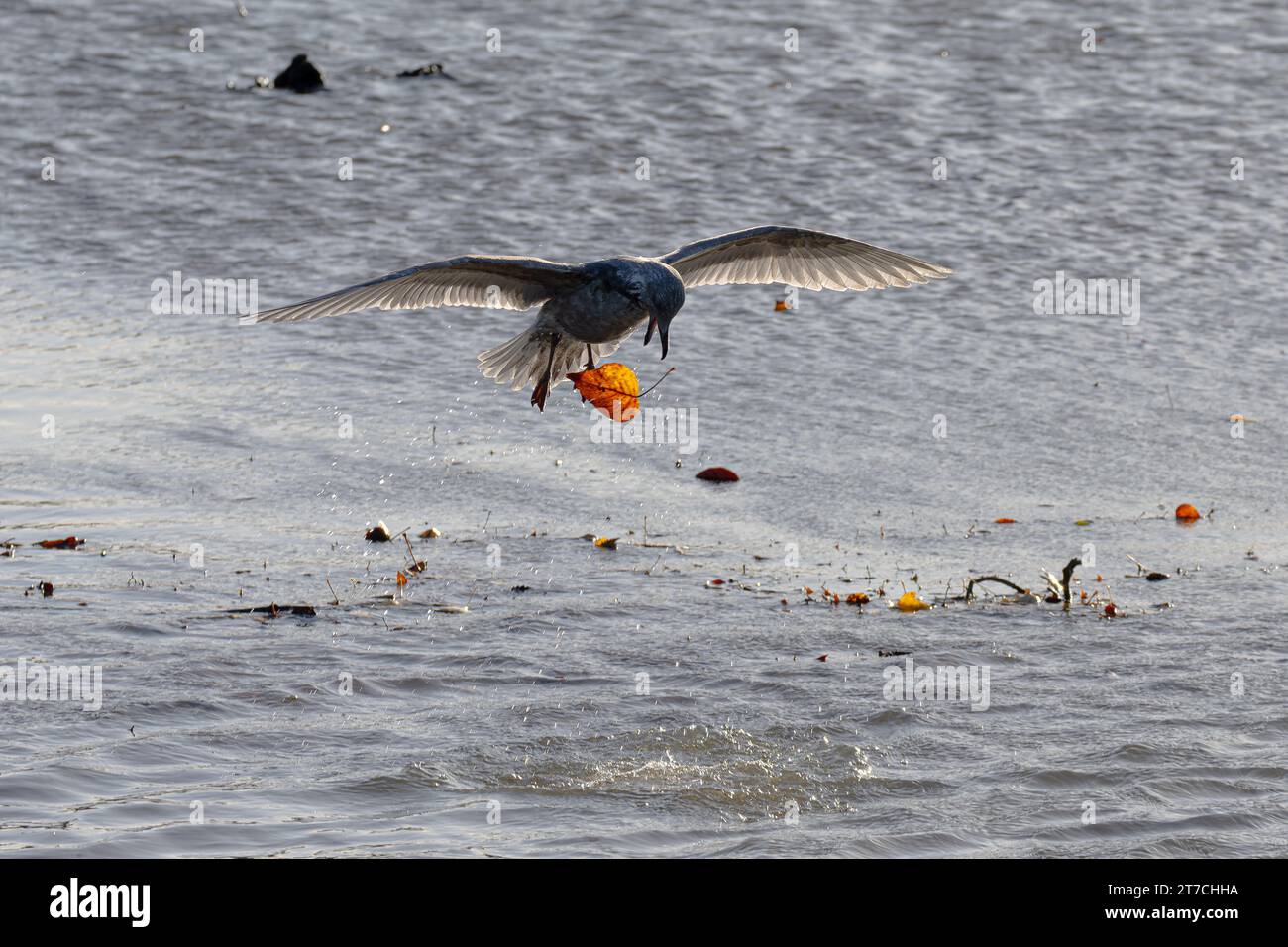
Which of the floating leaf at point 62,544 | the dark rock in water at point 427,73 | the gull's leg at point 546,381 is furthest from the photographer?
the dark rock in water at point 427,73

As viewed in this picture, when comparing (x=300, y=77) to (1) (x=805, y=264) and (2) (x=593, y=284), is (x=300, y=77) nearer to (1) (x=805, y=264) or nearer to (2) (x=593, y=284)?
(1) (x=805, y=264)

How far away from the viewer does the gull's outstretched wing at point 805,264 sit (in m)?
Result: 8.56

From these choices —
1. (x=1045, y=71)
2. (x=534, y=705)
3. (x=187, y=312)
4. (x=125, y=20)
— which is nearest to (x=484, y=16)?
(x=125, y=20)

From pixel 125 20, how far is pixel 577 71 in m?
5.32

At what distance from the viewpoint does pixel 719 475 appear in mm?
10180

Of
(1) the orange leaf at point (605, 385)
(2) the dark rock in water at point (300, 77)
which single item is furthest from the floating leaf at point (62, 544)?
(2) the dark rock in water at point (300, 77)

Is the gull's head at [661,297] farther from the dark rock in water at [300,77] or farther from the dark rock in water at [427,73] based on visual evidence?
the dark rock in water at [427,73]

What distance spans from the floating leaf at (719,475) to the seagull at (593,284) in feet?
5.45

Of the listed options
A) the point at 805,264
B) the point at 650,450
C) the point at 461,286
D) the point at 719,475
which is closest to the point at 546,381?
the point at 461,286

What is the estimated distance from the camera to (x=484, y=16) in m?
19.6

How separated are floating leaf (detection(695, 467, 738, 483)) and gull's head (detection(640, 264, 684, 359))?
118 inches

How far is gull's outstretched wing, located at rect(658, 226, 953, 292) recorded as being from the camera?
8562 mm

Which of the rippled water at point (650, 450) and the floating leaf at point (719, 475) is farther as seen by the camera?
the floating leaf at point (719, 475)

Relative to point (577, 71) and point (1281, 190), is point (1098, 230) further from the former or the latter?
point (577, 71)
